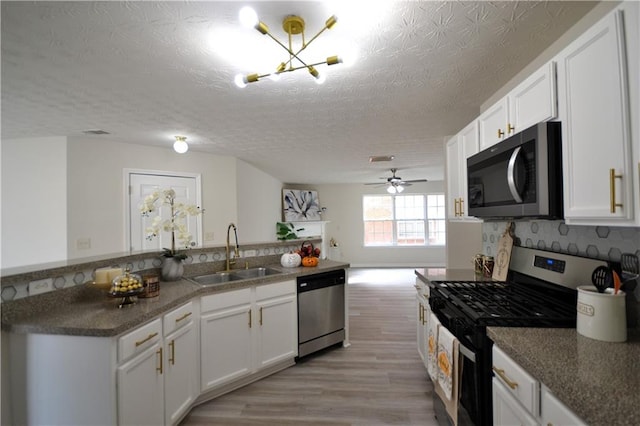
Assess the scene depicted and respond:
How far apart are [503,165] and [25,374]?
9.01 feet

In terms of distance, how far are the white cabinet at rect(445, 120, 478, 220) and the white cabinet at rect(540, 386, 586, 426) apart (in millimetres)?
1592

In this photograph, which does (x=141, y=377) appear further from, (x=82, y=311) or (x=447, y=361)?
(x=447, y=361)

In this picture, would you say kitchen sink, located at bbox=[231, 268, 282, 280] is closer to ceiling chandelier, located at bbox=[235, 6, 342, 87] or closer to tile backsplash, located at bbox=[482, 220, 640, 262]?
ceiling chandelier, located at bbox=[235, 6, 342, 87]

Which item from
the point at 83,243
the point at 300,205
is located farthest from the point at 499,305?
the point at 300,205

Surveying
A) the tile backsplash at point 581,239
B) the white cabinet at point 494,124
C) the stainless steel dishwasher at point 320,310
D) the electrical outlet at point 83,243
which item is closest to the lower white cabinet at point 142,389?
the stainless steel dishwasher at point 320,310

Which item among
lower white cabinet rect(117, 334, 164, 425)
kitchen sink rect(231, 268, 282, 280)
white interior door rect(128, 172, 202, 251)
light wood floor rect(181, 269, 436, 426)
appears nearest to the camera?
lower white cabinet rect(117, 334, 164, 425)

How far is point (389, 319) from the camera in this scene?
13.3ft

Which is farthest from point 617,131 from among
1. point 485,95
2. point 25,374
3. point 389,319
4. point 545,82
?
point 389,319

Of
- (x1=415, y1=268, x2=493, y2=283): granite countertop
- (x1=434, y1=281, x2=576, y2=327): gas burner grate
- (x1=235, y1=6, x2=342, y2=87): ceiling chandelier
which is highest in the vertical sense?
(x1=235, y1=6, x2=342, y2=87): ceiling chandelier

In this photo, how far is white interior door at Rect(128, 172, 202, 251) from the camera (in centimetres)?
402

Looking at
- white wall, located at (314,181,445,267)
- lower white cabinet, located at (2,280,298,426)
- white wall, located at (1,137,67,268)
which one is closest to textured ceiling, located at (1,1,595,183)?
white wall, located at (1,137,67,268)

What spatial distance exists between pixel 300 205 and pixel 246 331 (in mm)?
5709

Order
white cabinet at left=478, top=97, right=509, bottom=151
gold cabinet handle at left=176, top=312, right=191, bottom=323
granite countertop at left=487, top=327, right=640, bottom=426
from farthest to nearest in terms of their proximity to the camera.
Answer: gold cabinet handle at left=176, top=312, right=191, bottom=323 → white cabinet at left=478, top=97, right=509, bottom=151 → granite countertop at left=487, top=327, right=640, bottom=426

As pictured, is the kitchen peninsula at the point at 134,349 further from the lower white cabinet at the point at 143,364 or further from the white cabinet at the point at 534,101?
the white cabinet at the point at 534,101
